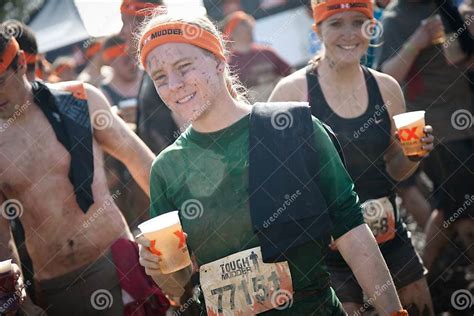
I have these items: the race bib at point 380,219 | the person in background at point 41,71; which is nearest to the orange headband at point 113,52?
the person in background at point 41,71

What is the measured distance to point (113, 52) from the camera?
27.5ft

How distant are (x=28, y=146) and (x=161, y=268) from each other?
1.74 meters

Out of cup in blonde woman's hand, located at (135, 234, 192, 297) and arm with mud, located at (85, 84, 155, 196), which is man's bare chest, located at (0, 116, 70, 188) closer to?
arm with mud, located at (85, 84, 155, 196)

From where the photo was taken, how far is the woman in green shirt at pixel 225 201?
3.36m

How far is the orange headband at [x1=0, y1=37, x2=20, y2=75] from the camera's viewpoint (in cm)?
464

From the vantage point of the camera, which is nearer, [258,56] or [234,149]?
[234,149]

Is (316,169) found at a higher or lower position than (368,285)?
higher

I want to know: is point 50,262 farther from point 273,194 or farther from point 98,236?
point 273,194

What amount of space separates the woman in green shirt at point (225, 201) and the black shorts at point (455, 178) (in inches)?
122

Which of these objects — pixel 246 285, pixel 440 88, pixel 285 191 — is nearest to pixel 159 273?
pixel 246 285

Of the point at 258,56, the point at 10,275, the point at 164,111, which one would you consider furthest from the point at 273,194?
the point at 258,56

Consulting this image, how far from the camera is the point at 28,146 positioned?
479 cm

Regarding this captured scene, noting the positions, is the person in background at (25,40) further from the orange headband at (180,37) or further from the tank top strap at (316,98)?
the orange headband at (180,37)

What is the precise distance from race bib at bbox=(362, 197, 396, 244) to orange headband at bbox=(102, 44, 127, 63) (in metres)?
3.91
